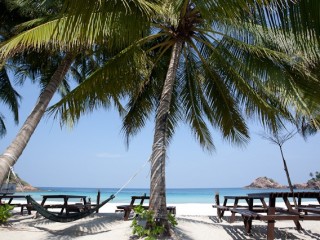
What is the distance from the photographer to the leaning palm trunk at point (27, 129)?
6861 millimetres

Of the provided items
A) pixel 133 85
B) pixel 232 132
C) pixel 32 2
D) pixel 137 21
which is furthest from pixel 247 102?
pixel 32 2

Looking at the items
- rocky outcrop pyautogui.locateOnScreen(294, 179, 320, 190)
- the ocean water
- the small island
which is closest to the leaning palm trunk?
the ocean water

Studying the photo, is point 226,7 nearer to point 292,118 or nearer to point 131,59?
point 131,59

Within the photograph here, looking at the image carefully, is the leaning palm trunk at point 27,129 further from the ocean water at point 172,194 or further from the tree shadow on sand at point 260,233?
the ocean water at point 172,194

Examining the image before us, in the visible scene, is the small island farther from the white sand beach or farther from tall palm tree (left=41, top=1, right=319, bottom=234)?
the white sand beach

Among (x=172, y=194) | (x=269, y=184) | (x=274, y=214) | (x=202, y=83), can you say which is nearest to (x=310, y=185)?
(x=269, y=184)

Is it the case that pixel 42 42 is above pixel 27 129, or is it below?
above

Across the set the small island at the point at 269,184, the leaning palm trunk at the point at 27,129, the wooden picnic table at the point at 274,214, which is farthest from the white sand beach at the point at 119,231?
the small island at the point at 269,184

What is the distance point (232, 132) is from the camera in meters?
9.25

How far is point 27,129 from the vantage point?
24.9 feet

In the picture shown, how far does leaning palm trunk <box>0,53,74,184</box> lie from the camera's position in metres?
6.86

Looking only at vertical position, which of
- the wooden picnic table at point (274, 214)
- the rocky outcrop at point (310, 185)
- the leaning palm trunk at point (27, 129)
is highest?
the rocky outcrop at point (310, 185)

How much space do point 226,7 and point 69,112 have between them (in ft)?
15.9

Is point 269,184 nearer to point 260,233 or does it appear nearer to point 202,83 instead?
point 202,83
